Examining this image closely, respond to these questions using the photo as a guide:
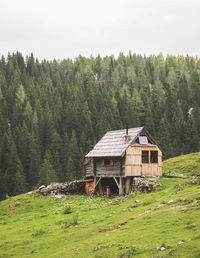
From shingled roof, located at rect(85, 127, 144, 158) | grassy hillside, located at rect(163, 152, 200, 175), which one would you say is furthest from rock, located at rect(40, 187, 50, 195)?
grassy hillside, located at rect(163, 152, 200, 175)

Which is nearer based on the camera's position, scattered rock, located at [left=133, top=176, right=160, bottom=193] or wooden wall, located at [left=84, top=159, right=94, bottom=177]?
scattered rock, located at [left=133, top=176, right=160, bottom=193]

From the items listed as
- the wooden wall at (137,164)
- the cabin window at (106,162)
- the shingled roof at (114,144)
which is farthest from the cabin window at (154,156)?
the cabin window at (106,162)

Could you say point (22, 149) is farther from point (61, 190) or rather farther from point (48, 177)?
point (61, 190)

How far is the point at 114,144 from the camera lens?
48.3m

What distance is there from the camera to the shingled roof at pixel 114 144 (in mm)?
46000

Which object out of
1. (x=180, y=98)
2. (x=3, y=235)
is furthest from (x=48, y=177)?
(x=180, y=98)

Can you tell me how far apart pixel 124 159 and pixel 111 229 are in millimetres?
21482

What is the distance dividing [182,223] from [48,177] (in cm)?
8108

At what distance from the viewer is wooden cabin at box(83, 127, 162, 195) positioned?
4556 centimetres

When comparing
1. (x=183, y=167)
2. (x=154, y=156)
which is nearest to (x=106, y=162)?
(x=154, y=156)

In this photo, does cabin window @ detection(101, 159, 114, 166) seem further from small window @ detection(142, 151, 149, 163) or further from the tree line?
the tree line

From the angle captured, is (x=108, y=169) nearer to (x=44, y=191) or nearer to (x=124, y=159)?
(x=124, y=159)

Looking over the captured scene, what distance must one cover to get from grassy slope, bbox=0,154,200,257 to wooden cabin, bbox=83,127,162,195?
6.05 m

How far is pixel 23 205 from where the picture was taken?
145 ft
